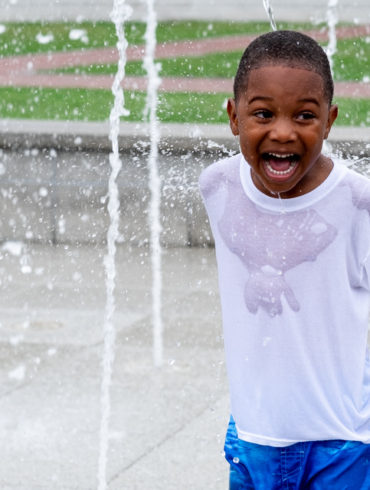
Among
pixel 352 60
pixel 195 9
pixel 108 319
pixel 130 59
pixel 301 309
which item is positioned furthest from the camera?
pixel 195 9

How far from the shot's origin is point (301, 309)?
210cm

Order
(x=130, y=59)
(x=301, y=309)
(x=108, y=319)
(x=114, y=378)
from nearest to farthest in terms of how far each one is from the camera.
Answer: (x=301, y=309), (x=114, y=378), (x=108, y=319), (x=130, y=59)

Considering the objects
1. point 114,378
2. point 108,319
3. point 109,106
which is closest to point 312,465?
point 114,378

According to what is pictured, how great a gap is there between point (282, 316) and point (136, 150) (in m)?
5.39

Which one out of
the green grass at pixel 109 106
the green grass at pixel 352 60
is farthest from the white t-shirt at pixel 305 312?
the green grass at pixel 352 60

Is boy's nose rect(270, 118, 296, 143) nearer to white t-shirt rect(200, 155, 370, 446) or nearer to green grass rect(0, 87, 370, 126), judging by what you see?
white t-shirt rect(200, 155, 370, 446)

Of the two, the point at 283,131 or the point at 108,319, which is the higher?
the point at 283,131

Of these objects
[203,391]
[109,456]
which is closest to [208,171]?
[109,456]

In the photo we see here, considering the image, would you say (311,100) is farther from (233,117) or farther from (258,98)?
(233,117)

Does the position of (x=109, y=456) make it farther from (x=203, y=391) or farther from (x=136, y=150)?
(x=136, y=150)

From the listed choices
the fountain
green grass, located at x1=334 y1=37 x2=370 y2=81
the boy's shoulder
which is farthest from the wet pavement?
green grass, located at x1=334 y1=37 x2=370 y2=81

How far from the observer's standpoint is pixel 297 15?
17594mm

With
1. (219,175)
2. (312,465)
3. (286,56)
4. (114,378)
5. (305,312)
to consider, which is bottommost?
(114,378)

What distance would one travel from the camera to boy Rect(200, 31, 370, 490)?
2.09 metres
